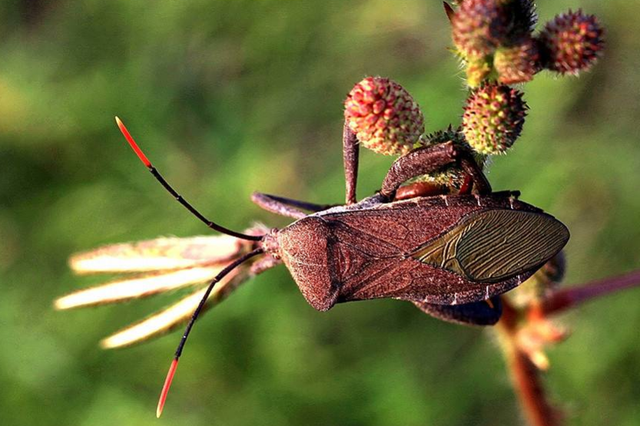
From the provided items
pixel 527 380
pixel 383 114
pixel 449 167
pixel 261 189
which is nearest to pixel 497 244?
pixel 449 167

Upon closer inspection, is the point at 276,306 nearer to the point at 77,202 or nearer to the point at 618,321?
the point at 77,202

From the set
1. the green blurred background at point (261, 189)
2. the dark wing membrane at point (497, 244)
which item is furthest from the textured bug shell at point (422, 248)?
the green blurred background at point (261, 189)

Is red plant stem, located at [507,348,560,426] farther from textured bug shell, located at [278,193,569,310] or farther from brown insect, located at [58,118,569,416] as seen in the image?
textured bug shell, located at [278,193,569,310]

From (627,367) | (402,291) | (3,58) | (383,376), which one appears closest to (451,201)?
(402,291)

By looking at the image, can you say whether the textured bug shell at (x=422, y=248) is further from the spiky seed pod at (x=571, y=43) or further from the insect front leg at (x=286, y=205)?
the spiky seed pod at (x=571, y=43)

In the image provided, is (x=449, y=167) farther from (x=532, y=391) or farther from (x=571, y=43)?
(x=532, y=391)

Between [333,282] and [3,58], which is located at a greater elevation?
[3,58]
